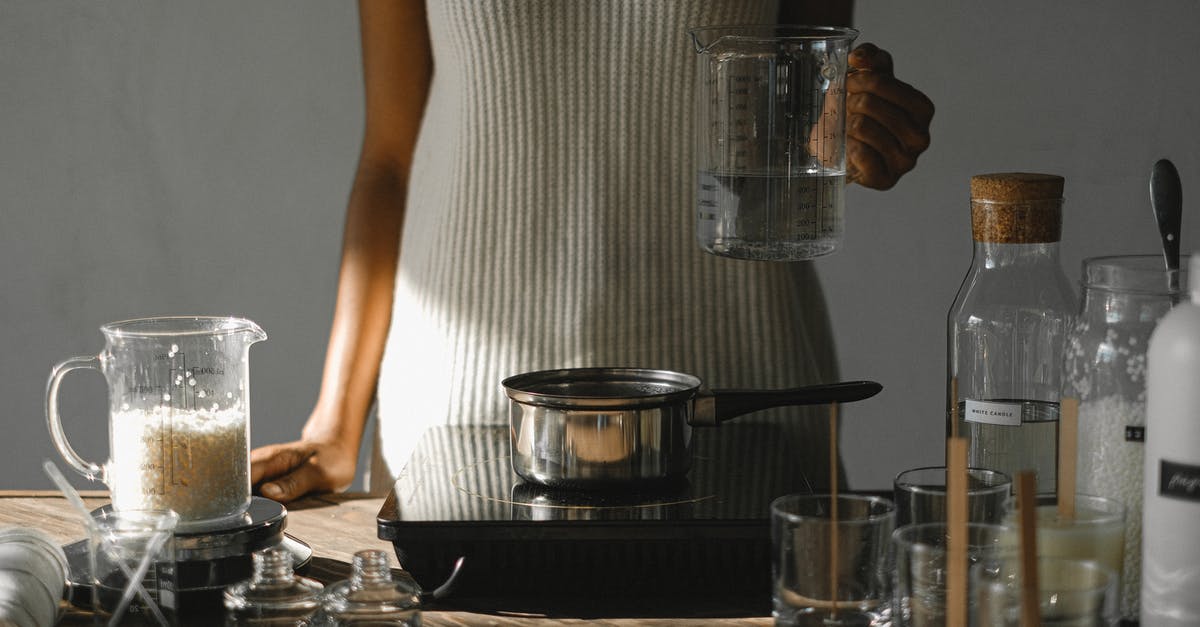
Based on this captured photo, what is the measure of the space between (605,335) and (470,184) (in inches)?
9.0

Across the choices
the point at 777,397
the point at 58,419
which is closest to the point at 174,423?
the point at 58,419

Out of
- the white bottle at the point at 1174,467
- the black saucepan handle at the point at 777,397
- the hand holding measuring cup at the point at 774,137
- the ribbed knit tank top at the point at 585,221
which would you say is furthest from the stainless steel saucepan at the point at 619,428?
the ribbed knit tank top at the point at 585,221

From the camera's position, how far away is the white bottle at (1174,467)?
66 cm

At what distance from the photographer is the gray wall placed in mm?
2621

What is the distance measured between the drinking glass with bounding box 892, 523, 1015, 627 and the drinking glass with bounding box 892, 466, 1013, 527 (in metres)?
0.04

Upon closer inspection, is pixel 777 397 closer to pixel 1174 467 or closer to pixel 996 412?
pixel 996 412

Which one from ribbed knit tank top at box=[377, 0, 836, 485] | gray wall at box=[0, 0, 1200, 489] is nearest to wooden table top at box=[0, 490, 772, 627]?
ribbed knit tank top at box=[377, 0, 836, 485]

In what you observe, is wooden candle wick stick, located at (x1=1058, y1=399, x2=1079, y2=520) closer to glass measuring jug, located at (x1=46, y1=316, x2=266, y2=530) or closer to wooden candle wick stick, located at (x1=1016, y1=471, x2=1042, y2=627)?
wooden candle wick stick, located at (x1=1016, y1=471, x2=1042, y2=627)

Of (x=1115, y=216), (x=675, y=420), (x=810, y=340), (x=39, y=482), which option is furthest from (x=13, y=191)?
(x=1115, y=216)

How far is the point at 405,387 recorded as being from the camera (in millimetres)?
1410

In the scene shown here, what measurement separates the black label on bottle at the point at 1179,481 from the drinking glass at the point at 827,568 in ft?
0.50

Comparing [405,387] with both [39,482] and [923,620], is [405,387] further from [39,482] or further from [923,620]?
[39,482]

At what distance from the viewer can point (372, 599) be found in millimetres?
770

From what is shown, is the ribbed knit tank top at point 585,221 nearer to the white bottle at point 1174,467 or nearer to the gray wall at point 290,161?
the white bottle at point 1174,467
